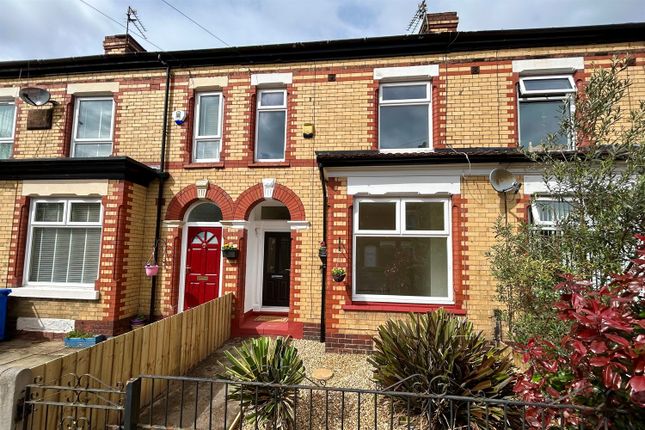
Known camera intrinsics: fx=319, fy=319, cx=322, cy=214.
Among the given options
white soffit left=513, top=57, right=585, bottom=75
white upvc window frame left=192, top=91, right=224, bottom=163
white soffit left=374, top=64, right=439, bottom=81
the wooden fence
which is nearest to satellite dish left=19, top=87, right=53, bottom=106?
white upvc window frame left=192, top=91, right=224, bottom=163

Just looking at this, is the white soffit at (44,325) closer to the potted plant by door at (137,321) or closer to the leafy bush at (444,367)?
the potted plant by door at (137,321)

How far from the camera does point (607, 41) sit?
6.45 metres

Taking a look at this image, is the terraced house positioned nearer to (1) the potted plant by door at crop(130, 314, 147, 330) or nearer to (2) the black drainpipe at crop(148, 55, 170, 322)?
(2) the black drainpipe at crop(148, 55, 170, 322)

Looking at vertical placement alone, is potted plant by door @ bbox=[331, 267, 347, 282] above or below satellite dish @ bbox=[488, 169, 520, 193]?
below

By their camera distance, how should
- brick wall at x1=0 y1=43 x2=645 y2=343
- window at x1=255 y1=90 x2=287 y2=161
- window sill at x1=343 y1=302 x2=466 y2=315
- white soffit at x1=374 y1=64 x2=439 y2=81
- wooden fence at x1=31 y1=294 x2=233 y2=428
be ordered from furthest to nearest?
window at x1=255 y1=90 x2=287 y2=161 < white soffit at x1=374 y1=64 x2=439 y2=81 < brick wall at x1=0 y1=43 x2=645 y2=343 < window sill at x1=343 y1=302 x2=466 y2=315 < wooden fence at x1=31 y1=294 x2=233 y2=428

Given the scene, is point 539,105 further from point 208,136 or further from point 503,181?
point 208,136

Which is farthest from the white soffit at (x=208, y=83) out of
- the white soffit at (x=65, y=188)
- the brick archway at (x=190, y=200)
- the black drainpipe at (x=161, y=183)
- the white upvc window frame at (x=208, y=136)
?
the white soffit at (x=65, y=188)

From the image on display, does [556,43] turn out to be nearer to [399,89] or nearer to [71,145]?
[399,89]

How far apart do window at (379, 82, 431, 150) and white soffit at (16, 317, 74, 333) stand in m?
7.78

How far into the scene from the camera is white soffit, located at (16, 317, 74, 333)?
22.2ft

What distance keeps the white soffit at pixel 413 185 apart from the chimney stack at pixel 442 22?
12.1ft

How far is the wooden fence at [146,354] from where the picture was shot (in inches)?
124

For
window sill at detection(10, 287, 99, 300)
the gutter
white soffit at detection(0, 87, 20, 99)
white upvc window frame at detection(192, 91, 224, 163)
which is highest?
the gutter

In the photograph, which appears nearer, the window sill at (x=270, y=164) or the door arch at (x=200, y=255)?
the window sill at (x=270, y=164)
